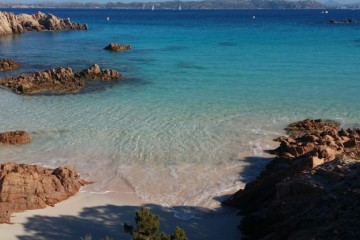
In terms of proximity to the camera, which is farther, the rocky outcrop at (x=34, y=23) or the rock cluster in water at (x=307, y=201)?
the rocky outcrop at (x=34, y=23)

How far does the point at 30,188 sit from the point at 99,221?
2.74 meters

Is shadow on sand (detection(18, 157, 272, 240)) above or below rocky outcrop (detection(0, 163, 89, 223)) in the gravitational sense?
below

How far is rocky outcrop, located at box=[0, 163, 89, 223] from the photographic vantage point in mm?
14742

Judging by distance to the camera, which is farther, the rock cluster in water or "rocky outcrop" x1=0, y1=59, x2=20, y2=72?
"rocky outcrop" x1=0, y1=59, x2=20, y2=72

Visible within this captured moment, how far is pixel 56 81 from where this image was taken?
34.1 meters

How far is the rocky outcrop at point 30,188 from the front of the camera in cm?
1474

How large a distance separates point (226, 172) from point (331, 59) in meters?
30.6

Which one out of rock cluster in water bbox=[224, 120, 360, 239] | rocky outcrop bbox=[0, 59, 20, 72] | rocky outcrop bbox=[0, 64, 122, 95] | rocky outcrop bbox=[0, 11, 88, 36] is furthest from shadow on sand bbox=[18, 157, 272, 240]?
rocky outcrop bbox=[0, 11, 88, 36]

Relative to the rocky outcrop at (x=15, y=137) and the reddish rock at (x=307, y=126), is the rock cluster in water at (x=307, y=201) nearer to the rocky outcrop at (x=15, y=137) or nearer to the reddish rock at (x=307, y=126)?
the reddish rock at (x=307, y=126)

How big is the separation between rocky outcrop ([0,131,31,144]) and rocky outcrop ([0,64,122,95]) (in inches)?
411

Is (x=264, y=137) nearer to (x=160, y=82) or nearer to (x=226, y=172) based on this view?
(x=226, y=172)

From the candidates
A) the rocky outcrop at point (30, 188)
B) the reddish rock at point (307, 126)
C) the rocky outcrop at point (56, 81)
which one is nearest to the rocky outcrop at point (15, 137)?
the rocky outcrop at point (30, 188)

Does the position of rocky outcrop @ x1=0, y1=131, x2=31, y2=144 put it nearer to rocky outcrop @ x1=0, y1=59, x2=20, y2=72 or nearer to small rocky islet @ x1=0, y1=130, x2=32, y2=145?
small rocky islet @ x1=0, y1=130, x2=32, y2=145

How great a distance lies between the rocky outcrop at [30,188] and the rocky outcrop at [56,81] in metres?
16.2
